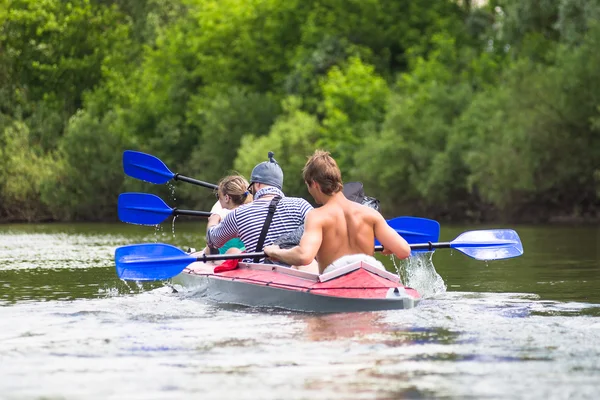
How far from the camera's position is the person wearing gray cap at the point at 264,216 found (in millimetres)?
11289

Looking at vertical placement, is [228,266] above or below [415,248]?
below

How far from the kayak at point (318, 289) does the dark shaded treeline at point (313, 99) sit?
77.8 feet

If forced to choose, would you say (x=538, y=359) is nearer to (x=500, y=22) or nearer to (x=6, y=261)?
(x=6, y=261)

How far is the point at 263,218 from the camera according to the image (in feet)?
37.1

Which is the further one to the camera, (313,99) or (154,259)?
(313,99)

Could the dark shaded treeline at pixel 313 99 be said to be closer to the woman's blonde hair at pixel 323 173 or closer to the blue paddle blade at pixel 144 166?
the blue paddle blade at pixel 144 166

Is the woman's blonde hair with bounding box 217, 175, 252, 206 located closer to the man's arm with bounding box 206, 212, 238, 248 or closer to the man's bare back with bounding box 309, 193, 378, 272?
the man's arm with bounding box 206, 212, 238, 248

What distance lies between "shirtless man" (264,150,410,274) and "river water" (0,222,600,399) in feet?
1.70

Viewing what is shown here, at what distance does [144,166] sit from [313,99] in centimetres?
3463

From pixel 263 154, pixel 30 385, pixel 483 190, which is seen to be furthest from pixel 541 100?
pixel 30 385

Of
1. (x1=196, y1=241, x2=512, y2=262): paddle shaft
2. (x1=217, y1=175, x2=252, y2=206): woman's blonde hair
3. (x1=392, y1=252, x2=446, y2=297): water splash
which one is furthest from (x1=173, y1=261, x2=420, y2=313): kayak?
(x1=392, y1=252, x2=446, y2=297): water splash

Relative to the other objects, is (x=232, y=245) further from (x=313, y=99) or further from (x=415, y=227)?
(x=313, y=99)

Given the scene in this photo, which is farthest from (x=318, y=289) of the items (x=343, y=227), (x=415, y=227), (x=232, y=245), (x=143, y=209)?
(x=143, y=209)

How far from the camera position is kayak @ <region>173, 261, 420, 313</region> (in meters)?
9.80
